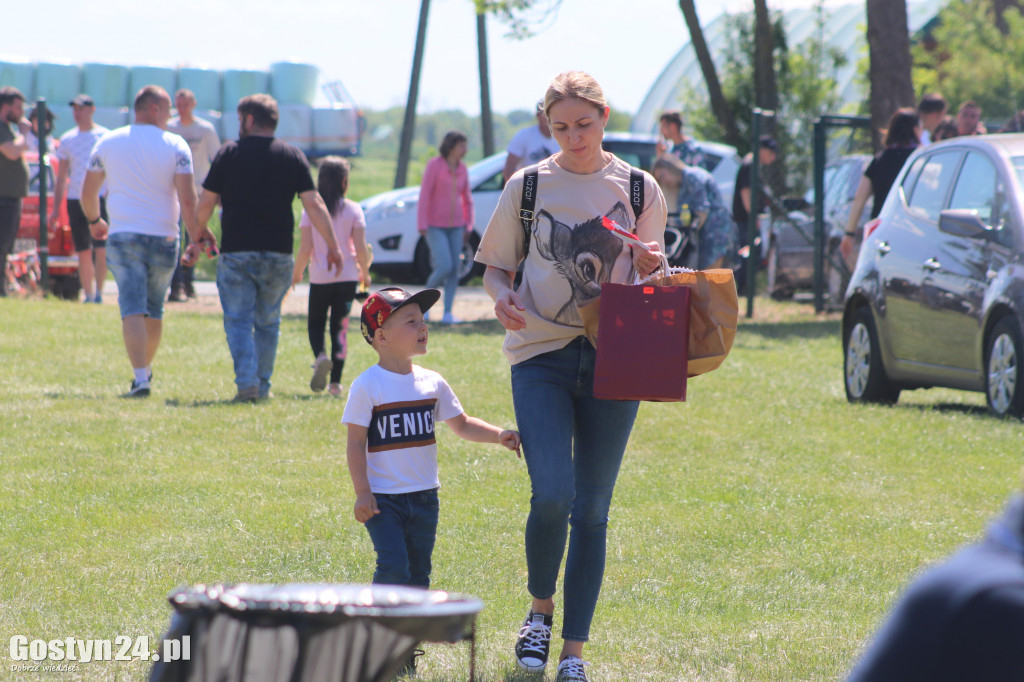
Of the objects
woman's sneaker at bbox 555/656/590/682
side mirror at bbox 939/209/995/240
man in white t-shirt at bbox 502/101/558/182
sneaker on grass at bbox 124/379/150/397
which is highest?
man in white t-shirt at bbox 502/101/558/182

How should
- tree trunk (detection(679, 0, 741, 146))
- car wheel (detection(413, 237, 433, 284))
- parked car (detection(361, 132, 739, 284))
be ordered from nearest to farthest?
parked car (detection(361, 132, 739, 284)), car wheel (detection(413, 237, 433, 284)), tree trunk (detection(679, 0, 741, 146))

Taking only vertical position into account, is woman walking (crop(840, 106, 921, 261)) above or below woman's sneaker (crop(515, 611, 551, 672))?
above

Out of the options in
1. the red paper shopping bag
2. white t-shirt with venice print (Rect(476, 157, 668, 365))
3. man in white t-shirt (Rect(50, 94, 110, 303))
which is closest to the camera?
the red paper shopping bag

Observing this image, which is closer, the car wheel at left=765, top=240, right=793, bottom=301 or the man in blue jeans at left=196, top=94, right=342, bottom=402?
the man in blue jeans at left=196, top=94, right=342, bottom=402

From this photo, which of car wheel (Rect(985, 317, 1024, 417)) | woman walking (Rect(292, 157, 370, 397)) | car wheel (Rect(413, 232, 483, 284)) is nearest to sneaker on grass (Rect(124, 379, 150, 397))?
woman walking (Rect(292, 157, 370, 397))

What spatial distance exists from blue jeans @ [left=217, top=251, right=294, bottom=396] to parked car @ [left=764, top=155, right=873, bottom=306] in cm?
819

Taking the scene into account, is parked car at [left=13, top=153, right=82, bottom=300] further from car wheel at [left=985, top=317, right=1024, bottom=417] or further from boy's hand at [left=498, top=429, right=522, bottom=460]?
boy's hand at [left=498, top=429, right=522, bottom=460]

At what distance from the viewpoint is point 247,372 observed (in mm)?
8703

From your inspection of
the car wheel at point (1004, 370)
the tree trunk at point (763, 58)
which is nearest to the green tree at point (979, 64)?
the tree trunk at point (763, 58)

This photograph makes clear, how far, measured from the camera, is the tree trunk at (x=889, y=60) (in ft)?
53.9

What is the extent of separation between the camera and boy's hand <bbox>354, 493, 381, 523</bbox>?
3773 millimetres

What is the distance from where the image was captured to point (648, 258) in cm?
384

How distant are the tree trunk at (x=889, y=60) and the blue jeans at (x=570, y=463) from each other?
13.4 metres

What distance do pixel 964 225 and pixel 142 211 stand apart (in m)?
5.48
